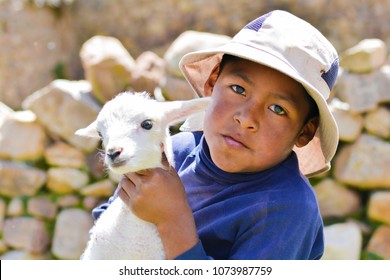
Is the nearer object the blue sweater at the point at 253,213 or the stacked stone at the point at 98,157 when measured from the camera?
the blue sweater at the point at 253,213

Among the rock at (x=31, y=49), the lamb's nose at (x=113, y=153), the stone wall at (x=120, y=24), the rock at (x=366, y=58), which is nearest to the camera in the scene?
the lamb's nose at (x=113, y=153)

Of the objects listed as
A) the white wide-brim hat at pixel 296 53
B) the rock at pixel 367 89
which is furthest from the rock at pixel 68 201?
the white wide-brim hat at pixel 296 53

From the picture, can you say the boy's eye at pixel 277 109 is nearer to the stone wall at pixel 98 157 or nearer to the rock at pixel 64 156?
the stone wall at pixel 98 157

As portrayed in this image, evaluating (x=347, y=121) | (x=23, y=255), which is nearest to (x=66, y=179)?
(x=23, y=255)

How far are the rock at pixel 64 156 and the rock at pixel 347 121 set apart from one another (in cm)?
151

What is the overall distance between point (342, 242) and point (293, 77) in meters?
2.04

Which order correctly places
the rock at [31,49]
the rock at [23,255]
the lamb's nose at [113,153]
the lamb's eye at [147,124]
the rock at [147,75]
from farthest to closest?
the rock at [31,49]
the rock at [23,255]
the rock at [147,75]
the lamb's eye at [147,124]
the lamb's nose at [113,153]

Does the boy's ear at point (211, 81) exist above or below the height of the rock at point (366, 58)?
above

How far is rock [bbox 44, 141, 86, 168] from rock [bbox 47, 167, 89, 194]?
36 mm

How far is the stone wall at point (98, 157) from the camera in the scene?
3490mm

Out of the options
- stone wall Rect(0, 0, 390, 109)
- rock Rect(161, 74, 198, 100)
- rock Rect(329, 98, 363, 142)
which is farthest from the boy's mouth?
stone wall Rect(0, 0, 390, 109)

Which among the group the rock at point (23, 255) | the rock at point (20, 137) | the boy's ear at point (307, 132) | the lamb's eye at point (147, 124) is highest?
A: the lamb's eye at point (147, 124)

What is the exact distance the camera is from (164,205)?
1612mm
